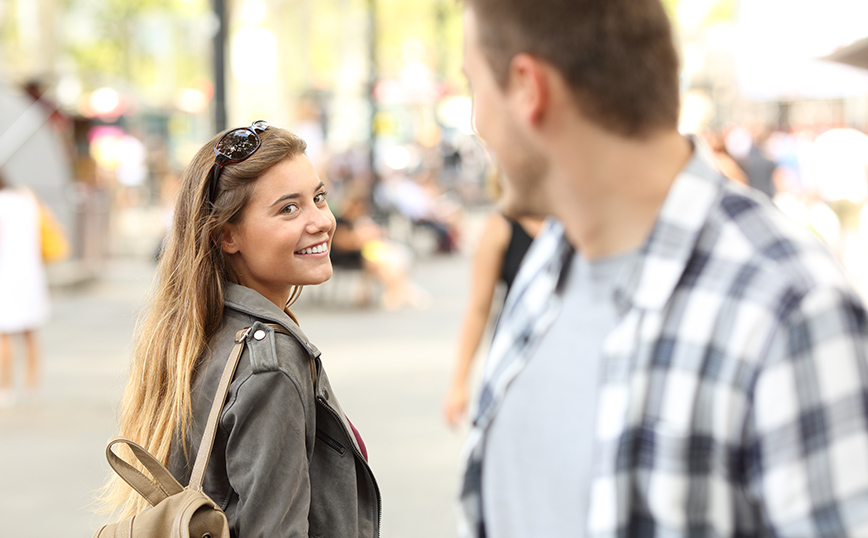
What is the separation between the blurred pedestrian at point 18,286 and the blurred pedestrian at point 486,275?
4783 mm

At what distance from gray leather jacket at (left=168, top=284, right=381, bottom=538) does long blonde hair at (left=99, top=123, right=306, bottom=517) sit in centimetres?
4

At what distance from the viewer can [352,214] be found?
541 inches

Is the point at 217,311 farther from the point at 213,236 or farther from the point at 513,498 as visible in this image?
the point at 513,498

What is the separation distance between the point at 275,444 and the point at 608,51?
3.28ft

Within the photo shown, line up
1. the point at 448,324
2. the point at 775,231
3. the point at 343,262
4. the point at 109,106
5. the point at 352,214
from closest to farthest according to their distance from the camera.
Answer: the point at 775,231 < the point at 448,324 < the point at 343,262 < the point at 352,214 < the point at 109,106

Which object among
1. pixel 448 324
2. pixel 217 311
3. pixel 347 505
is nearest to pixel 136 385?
pixel 217 311

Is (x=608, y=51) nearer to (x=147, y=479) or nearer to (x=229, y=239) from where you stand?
(x=229, y=239)

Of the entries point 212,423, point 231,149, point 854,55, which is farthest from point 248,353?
point 854,55

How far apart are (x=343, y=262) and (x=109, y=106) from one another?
78.2 ft

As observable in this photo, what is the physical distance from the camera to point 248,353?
1.96 metres

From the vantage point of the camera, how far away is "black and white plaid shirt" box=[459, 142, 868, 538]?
3.91 feet

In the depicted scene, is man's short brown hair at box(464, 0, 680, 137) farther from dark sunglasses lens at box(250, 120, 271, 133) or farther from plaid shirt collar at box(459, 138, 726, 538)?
dark sunglasses lens at box(250, 120, 271, 133)

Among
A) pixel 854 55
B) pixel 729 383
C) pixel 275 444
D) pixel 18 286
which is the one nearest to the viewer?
pixel 729 383

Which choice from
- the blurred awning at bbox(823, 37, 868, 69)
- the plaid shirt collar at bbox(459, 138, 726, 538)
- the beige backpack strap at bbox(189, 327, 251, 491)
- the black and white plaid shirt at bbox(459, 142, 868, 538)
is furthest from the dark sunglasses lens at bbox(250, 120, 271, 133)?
the blurred awning at bbox(823, 37, 868, 69)
